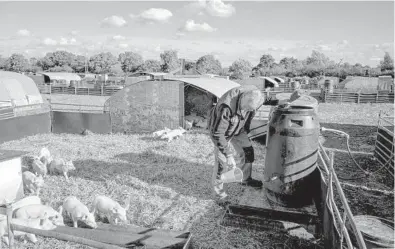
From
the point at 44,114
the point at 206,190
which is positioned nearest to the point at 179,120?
the point at 44,114

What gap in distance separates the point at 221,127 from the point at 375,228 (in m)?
2.30

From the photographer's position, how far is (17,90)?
1736 centimetres

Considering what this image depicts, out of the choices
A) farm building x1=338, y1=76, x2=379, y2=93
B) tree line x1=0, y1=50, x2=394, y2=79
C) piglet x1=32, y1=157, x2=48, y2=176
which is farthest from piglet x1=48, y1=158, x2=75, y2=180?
tree line x1=0, y1=50, x2=394, y2=79

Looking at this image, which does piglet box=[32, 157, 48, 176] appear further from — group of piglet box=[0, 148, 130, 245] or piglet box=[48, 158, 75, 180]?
group of piglet box=[0, 148, 130, 245]

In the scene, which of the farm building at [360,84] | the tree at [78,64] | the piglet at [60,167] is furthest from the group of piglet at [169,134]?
the tree at [78,64]

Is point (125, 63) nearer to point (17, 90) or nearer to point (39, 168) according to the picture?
point (17, 90)

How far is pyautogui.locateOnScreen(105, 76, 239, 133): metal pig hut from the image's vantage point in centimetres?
1146

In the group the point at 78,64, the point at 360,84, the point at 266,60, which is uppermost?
the point at 266,60

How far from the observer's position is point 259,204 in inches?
202

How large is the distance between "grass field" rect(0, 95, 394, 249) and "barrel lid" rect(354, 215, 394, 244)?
74 centimetres

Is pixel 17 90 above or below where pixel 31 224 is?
above

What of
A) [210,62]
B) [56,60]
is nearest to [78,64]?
[56,60]

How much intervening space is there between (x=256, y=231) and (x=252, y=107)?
5.51ft

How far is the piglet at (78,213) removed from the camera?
14.4 ft
